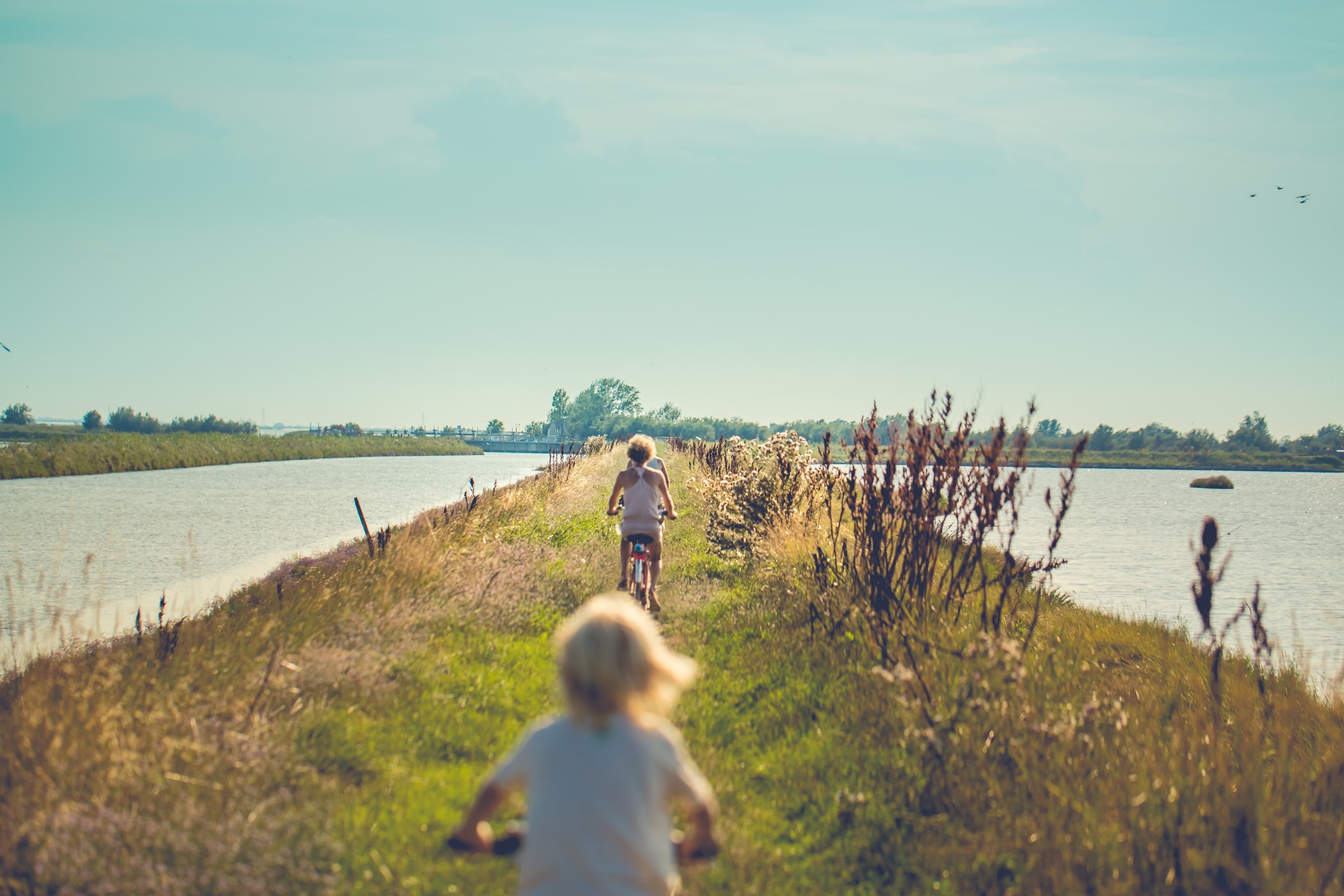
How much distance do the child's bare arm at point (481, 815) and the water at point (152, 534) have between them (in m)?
5.09

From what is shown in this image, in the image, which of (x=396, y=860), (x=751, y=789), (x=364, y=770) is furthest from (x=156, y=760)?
(x=751, y=789)

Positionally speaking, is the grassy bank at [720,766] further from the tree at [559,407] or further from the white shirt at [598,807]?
the tree at [559,407]

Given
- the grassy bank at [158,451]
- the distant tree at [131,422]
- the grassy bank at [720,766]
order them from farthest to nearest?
1. the distant tree at [131,422]
2. the grassy bank at [158,451]
3. the grassy bank at [720,766]

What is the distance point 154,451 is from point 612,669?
6074cm

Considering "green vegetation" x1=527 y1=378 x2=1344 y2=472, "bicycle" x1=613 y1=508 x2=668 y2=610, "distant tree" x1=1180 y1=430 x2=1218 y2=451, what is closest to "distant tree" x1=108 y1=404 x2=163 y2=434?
"green vegetation" x1=527 y1=378 x2=1344 y2=472

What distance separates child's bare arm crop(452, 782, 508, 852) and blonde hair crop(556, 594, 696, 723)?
30 cm

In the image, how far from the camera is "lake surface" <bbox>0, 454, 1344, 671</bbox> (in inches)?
474

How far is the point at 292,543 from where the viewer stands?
64.4 ft

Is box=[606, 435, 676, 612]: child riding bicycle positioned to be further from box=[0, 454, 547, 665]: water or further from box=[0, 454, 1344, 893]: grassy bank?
box=[0, 454, 547, 665]: water

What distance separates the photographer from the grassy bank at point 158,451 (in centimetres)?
4125

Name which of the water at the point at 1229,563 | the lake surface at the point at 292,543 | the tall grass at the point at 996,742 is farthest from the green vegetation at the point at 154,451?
the water at the point at 1229,563

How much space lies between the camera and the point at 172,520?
76.0 feet

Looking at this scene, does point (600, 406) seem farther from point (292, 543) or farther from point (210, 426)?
point (292, 543)

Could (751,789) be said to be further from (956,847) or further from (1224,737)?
(1224,737)
